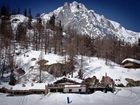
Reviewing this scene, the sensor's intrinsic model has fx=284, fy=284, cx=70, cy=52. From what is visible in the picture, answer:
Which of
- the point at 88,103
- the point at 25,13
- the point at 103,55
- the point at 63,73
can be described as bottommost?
the point at 88,103

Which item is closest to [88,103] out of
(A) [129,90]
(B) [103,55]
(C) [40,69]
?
(A) [129,90]

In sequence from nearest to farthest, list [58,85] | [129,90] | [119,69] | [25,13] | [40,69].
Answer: [129,90], [58,85], [40,69], [119,69], [25,13]

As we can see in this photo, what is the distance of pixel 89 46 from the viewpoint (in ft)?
400

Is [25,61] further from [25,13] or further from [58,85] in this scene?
[25,13]

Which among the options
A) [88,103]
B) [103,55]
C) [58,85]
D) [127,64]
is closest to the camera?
[88,103]

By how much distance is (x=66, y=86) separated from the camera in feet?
247

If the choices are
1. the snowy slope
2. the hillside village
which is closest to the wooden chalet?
the hillside village

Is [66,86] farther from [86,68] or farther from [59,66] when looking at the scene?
[86,68]

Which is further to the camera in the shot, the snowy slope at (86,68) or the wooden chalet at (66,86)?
the snowy slope at (86,68)

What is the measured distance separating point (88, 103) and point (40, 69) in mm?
40617

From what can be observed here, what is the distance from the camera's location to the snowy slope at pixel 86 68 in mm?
91075

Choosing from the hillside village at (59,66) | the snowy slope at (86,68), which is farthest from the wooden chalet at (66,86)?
the snowy slope at (86,68)

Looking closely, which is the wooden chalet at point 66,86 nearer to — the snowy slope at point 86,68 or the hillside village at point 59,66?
the hillside village at point 59,66

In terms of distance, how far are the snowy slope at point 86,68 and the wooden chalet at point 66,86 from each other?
44.2 feet
